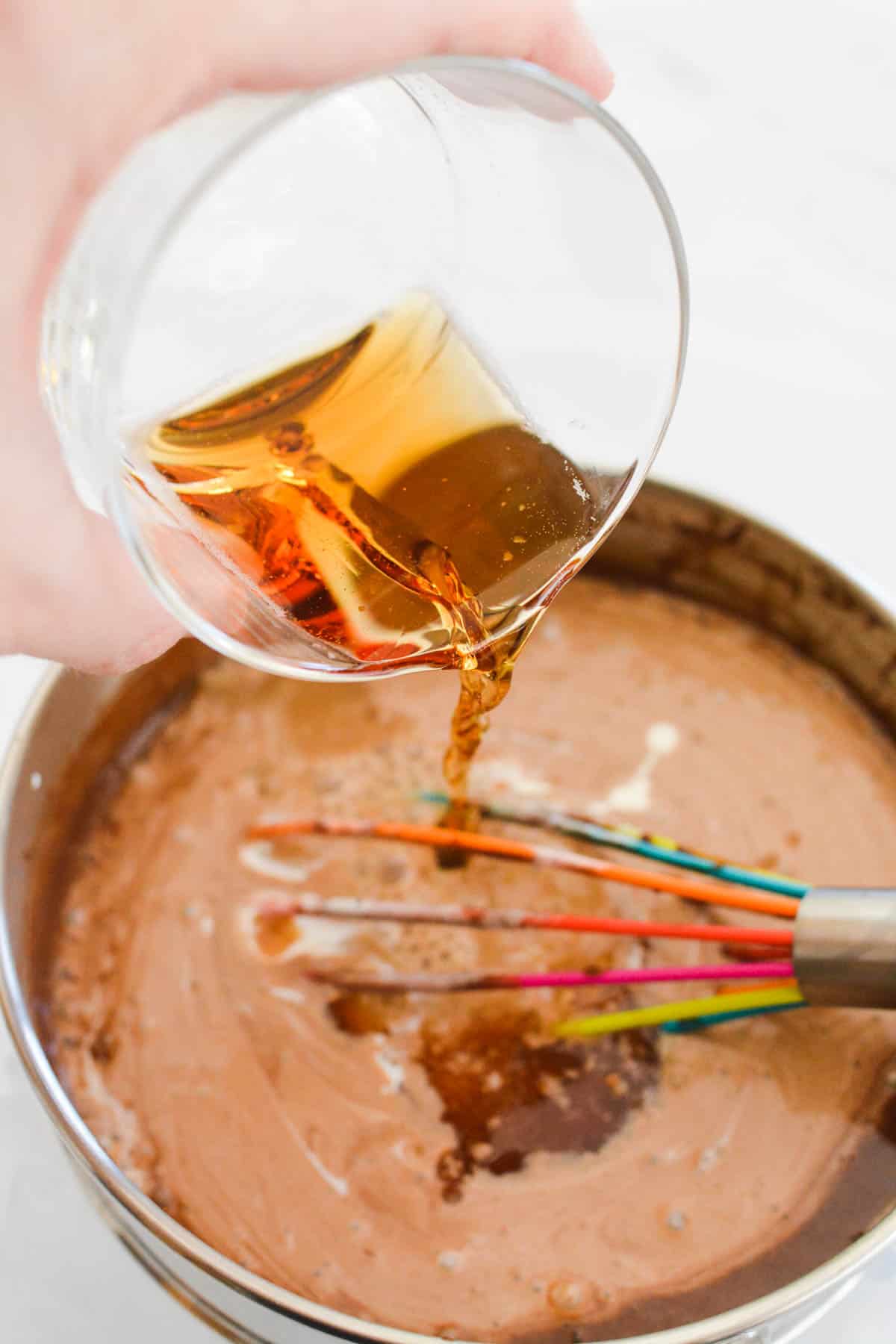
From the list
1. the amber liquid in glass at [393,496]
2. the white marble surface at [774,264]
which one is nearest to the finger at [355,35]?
the amber liquid in glass at [393,496]

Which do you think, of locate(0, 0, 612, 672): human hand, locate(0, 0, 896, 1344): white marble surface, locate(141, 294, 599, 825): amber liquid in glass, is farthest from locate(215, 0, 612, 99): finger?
locate(0, 0, 896, 1344): white marble surface

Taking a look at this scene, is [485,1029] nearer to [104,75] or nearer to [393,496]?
[393,496]

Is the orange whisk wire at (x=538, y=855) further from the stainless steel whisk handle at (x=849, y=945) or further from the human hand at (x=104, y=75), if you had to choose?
the human hand at (x=104, y=75)

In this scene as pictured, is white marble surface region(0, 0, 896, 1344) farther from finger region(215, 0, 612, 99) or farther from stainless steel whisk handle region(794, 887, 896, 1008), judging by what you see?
finger region(215, 0, 612, 99)

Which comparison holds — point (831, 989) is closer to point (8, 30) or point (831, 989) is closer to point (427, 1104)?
point (427, 1104)

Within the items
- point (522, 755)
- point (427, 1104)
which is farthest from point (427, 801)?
point (427, 1104)

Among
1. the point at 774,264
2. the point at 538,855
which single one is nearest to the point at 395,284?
A: the point at 538,855

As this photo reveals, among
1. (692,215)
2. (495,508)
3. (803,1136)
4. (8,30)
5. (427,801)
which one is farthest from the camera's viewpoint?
(692,215)
